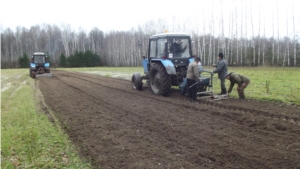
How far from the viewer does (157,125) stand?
6125mm

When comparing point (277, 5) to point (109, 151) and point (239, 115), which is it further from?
point (109, 151)

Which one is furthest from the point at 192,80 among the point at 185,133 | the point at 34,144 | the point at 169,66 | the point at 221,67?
the point at 34,144

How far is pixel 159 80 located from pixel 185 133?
16.4 feet

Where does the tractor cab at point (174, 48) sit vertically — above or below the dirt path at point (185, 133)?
above

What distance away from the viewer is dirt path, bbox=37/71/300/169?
4133 mm

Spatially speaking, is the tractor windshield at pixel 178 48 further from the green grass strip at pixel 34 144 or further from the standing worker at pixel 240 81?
the green grass strip at pixel 34 144

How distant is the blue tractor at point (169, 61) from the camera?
9750mm

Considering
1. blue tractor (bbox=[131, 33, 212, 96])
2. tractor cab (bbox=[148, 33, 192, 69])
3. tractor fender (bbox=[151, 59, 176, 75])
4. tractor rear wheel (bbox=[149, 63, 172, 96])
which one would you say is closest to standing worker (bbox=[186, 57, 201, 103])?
blue tractor (bbox=[131, 33, 212, 96])

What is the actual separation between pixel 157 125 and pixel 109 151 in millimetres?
1764

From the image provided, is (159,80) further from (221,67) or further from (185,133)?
(185,133)

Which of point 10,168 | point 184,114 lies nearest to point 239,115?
point 184,114

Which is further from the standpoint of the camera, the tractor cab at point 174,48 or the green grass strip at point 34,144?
the tractor cab at point 174,48

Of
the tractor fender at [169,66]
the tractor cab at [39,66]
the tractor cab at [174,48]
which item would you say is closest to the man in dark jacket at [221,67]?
the tractor cab at [174,48]

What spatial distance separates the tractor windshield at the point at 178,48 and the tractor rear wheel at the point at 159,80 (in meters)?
0.75
